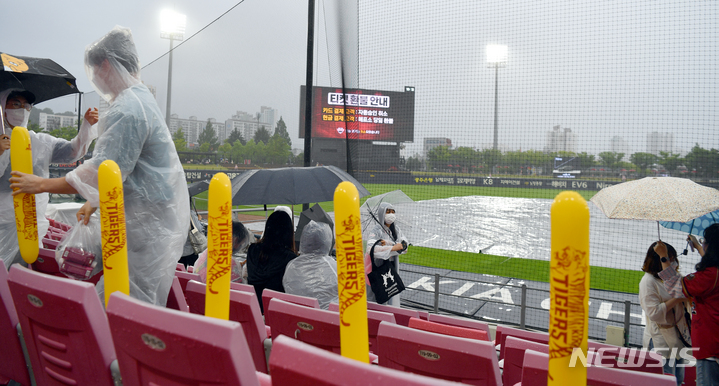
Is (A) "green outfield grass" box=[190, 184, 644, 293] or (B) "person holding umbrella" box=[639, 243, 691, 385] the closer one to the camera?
(B) "person holding umbrella" box=[639, 243, 691, 385]

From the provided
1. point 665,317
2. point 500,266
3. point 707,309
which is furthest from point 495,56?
point 707,309

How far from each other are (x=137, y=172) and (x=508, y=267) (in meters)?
9.08

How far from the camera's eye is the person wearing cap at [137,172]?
1646 millimetres

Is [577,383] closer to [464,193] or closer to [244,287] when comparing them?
[244,287]

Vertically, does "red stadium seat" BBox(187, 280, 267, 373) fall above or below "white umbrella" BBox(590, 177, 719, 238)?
below

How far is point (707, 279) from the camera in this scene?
2.71 meters

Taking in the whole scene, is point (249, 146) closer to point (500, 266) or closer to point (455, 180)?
point (500, 266)

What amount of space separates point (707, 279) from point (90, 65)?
11.7ft

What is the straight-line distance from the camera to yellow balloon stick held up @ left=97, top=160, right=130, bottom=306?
105cm


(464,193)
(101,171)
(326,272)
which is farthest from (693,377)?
(464,193)

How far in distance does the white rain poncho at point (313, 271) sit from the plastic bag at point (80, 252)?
1.49m

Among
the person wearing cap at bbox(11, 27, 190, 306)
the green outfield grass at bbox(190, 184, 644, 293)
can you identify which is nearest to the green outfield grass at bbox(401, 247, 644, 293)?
the green outfield grass at bbox(190, 184, 644, 293)

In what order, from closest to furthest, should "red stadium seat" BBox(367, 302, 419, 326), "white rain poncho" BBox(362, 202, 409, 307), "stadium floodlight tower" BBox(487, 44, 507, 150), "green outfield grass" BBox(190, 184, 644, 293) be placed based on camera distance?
"red stadium seat" BBox(367, 302, 419, 326) → "white rain poncho" BBox(362, 202, 409, 307) → "stadium floodlight tower" BBox(487, 44, 507, 150) → "green outfield grass" BBox(190, 184, 644, 293)

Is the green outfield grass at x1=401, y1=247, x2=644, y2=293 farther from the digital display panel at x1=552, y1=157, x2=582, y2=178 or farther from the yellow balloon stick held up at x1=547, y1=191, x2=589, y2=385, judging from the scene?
the yellow balloon stick held up at x1=547, y1=191, x2=589, y2=385
